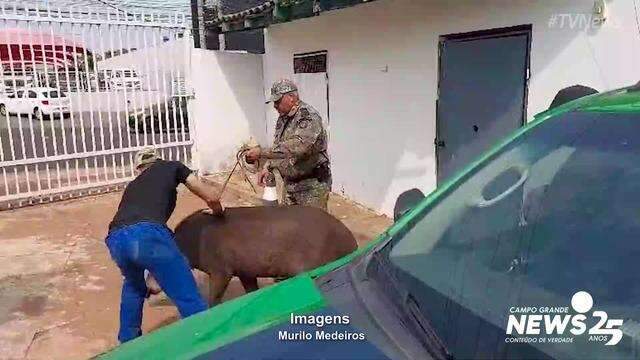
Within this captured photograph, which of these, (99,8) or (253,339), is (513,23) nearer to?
(253,339)

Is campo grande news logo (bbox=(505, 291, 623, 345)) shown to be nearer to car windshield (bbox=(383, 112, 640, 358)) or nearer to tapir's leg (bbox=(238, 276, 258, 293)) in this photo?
car windshield (bbox=(383, 112, 640, 358))

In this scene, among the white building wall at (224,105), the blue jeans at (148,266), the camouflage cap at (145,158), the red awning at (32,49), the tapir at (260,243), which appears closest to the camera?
the blue jeans at (148,266)

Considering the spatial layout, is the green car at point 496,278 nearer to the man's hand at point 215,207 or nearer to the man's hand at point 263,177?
the man's hand at point 215,207

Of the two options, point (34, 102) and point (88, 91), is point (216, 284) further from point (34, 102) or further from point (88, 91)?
point (88, 91)

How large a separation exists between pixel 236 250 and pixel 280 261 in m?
0.29

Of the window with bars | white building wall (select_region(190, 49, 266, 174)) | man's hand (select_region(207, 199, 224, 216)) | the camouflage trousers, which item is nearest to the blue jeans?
man's hand (select_region(207, 199, 224, 216))

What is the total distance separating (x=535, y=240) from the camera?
1503 millimetres

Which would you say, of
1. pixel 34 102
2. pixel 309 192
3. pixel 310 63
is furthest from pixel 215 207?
pixel 34 102

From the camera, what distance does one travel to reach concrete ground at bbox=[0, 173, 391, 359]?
368 centimetres

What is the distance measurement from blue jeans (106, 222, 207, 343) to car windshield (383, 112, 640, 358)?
68.8 inches

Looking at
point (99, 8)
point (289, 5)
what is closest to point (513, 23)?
point (289, 5)

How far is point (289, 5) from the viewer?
671 cm

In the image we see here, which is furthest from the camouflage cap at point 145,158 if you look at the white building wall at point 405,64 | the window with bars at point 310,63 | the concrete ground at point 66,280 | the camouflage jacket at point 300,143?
the window with bars at point 310,63

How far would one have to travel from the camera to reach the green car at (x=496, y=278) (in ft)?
4.31
